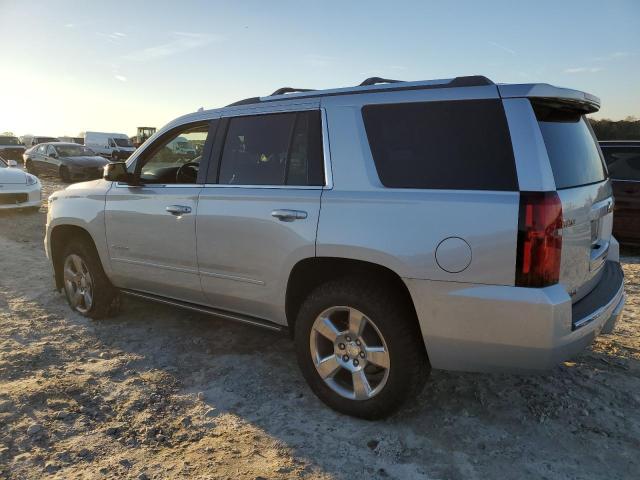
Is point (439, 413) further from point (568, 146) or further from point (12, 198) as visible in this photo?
point (12, 198)

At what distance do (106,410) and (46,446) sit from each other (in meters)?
0.41

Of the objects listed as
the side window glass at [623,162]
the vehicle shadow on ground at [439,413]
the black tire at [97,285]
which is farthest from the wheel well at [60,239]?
the side window glass at [623,162]

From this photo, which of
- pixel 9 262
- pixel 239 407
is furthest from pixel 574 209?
pixel 9 262

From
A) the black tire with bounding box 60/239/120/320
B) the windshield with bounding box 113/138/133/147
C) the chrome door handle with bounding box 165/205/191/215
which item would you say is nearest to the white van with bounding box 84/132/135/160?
the windshield with bounding box 113/138/133/147

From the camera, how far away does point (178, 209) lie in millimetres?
3699

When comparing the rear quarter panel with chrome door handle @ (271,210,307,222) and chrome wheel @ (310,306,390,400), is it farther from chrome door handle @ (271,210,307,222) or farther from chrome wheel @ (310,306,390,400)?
chrome wheel @ (310,306,390,400)

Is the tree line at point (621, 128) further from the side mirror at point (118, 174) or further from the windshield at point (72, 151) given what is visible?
the side mirror at point (118, 174)

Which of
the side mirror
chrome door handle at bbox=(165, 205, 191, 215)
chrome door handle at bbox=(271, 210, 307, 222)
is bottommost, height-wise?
chrome door handle at bbox=(165, 205, 191, 215)

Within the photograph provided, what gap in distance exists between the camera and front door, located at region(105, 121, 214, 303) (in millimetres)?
3713

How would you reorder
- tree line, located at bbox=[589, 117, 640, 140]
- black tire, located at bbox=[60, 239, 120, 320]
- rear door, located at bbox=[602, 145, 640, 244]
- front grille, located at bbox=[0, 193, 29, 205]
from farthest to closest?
1. tree line, located at bbox=[589, 117, 640, 140]
2. front grille, located at bbox=[0, 193, 29, 205]
3. rear door, located at bbox=[602, 145, 640, 244]
4. black tire, located at bbox=[60, 239, 120, 320]

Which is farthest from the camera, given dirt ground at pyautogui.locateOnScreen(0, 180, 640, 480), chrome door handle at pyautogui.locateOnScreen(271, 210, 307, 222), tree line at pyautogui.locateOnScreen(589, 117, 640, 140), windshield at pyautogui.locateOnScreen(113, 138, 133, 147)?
windshield at pyautogui.locateOnScreen(113, 138, 133, 147)

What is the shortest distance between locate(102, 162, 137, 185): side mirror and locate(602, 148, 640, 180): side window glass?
673 cm

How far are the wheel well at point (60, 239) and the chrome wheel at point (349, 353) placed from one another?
2677 millimetres

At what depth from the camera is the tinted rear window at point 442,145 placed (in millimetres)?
2477
